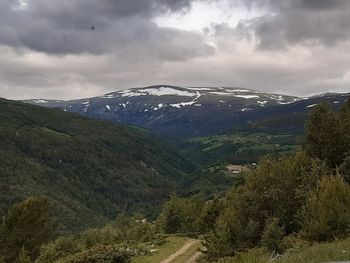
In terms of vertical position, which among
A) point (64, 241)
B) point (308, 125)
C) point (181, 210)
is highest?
point (308, 125)

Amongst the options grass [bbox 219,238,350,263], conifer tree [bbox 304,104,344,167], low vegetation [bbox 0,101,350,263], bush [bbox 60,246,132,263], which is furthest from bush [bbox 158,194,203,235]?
grass [bbox 219,238,350,263]

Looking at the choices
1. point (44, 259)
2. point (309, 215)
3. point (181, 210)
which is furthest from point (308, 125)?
point (44, 259)

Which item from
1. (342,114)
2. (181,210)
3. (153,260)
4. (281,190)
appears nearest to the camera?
(281,190)

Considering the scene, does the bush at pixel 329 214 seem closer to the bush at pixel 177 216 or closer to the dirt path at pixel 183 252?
the dirt path at pixel 183 252

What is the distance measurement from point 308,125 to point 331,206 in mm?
18916

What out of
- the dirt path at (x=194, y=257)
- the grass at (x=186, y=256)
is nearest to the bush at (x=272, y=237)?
the dirt path at (x=194, y=257)

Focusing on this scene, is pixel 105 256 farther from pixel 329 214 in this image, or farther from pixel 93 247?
pixel 329 214

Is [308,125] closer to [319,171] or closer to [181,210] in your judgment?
[319,171]

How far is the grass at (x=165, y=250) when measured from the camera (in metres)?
44.9

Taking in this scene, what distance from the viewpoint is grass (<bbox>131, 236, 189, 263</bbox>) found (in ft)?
147

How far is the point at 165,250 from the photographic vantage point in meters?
49.1

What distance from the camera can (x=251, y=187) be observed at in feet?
134

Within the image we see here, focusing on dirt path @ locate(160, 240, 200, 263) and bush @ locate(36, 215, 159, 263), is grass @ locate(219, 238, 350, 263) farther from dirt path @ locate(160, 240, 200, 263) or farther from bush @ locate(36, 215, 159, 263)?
dirt path @ locate(160, 240, 200, 263)

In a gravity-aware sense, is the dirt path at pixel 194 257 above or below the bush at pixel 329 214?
below
